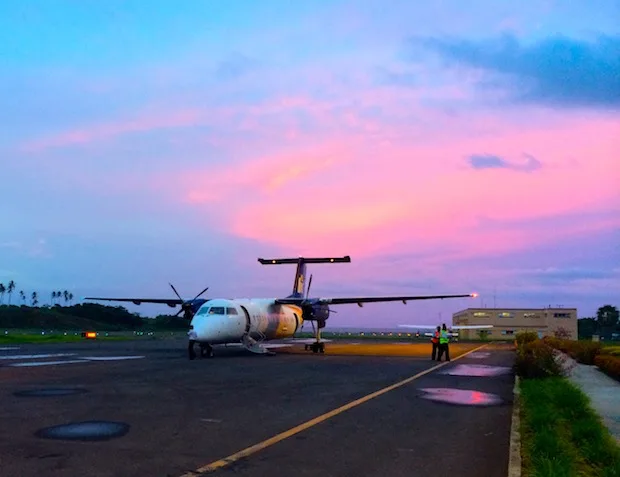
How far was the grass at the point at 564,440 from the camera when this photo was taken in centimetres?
704

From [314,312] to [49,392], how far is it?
995 inches

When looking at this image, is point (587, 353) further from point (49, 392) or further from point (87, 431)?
point (87, 431)

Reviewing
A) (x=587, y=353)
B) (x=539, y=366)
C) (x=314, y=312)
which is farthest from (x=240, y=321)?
(x=587, y=353)

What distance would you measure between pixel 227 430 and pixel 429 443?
3319mm

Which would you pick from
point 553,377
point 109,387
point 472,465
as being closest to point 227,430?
point 472,465

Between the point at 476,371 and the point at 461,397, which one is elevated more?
the point at 461,397

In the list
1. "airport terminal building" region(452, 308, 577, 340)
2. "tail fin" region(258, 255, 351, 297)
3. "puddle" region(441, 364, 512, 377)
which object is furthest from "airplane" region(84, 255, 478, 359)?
"airport terminal building" region(452, 308, 577, 340)

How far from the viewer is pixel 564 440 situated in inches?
341

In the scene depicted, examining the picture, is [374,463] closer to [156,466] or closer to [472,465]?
[472,465]

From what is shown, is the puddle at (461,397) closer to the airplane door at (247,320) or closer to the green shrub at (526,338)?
the airplane door at (247,320)

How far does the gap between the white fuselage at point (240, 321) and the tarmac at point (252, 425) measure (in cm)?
885

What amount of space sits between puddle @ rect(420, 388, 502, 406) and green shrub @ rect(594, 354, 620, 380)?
6.58 meters

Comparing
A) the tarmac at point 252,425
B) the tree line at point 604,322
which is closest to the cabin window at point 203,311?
the tarmac at point 252,425

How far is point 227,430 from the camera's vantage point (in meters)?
9.95
